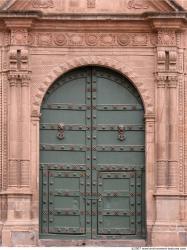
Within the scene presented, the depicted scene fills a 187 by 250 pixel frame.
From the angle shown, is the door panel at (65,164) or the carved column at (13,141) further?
the door panel at (65,164)

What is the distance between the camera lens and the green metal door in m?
26.7

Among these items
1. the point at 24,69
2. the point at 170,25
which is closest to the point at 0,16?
the point at 24,69

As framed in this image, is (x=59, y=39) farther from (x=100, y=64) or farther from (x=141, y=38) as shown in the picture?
(x=141, y=38)

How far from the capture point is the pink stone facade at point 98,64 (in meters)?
26.3

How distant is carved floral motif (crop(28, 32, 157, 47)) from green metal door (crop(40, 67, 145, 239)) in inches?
29.0

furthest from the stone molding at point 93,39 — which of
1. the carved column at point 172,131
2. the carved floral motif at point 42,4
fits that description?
the carved column at point 172,131

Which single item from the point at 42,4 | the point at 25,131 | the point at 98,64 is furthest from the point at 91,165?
the point at 42,4

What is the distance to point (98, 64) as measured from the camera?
2672cm

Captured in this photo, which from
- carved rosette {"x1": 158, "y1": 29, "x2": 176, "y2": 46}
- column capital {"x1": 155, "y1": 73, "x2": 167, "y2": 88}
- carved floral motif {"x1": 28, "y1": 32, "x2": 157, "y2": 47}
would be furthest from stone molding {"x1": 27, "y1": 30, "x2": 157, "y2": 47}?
column capital {"x1": 155, "y1": 73, "x2": 167, "y2": 88}

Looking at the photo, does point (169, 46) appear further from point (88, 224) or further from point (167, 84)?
point (88, 224)

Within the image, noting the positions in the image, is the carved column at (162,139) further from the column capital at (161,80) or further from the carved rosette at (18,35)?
the carved rosette at (18,35)

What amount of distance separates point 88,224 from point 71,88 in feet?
8.50

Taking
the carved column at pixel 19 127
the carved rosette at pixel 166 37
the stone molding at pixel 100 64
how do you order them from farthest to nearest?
1. the stone molding at pixel 100 64
2. the carved rosette at pixel 166 37
3. the carved column at pixel 19 127

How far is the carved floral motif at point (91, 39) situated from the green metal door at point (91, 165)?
0.74 meters
